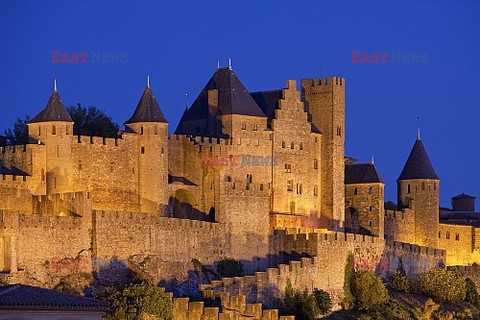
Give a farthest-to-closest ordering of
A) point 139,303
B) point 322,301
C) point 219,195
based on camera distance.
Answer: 1. point 219,195
2. point 322,301
3. point 139,303

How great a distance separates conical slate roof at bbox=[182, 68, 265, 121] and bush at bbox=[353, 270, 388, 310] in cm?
981

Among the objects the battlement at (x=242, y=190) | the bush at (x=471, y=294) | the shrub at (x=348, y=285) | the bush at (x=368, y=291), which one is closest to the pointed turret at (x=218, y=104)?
the battlement at (x=242, y=190)

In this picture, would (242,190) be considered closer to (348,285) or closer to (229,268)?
(229,268)

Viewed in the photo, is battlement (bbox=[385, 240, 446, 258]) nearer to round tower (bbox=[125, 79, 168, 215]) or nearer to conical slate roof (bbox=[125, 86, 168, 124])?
round tower (bbox=[125, 79, 168, 215])

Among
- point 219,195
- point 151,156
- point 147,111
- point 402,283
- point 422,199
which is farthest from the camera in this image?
point 422,199

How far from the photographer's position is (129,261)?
76312 millimetres

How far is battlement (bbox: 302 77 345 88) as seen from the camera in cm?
9275

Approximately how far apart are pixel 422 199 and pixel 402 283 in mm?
10269

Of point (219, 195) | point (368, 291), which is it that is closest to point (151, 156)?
point (219, 195)

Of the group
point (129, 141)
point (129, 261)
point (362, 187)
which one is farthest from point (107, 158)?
point (362, 187)

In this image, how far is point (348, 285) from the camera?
8356 cm

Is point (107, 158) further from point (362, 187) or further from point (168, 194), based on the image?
point (362, 187)

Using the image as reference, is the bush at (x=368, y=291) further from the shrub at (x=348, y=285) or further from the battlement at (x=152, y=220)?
the battlement at (x=152, y=220)

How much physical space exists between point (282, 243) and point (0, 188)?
15460mm
